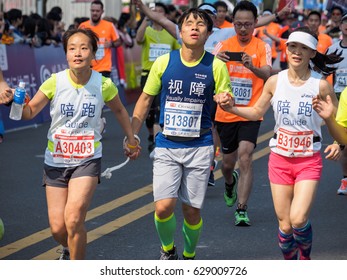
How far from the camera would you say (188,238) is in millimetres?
8180

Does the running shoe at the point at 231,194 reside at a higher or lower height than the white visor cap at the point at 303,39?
lower

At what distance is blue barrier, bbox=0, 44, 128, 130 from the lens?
56.4 feet

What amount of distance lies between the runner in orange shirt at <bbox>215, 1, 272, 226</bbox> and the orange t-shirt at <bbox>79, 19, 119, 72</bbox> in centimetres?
650

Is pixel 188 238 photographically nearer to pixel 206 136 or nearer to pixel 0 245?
pixel 206 136

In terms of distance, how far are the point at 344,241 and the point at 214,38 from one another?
3252mm

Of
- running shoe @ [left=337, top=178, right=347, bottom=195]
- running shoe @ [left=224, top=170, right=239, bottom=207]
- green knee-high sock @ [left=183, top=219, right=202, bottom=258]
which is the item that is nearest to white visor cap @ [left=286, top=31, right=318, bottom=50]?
green knee-high sock @ [left=183, top=219, right=202, bottom=258]

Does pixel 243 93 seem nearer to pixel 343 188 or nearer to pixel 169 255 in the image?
pixel 343 188

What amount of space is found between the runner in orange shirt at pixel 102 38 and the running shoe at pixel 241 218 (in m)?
7.17

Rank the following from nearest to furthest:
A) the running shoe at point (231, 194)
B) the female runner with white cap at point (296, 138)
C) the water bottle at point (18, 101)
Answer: the water bottle at point (18, 101), the female runner with white cap at point (296, 138), the running shoe at point (231, 194)

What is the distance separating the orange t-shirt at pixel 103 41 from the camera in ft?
55.4

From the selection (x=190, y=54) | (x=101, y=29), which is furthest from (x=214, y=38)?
(x=101, y=29)

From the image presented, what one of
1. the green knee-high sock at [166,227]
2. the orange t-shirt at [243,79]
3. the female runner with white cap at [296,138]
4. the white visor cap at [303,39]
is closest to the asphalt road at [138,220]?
the green knee-high sock at [166,227]

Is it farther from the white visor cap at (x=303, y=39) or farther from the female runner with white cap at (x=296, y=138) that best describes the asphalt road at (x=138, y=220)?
the white visor cap at (x=303, y=39)

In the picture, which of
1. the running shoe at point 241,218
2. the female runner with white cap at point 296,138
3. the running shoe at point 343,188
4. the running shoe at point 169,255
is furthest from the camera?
the running shoe at point 343,188
